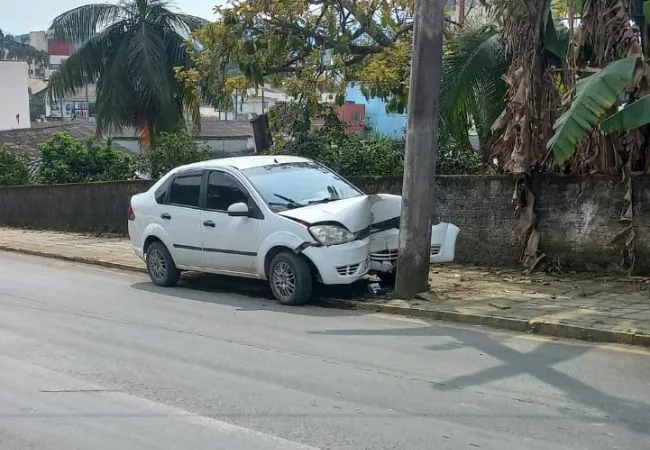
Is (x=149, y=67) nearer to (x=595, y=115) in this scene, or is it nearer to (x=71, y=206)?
(x=71, y=206)

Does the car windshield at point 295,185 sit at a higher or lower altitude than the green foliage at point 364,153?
lower

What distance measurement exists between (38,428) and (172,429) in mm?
963

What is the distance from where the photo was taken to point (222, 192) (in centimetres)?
1103

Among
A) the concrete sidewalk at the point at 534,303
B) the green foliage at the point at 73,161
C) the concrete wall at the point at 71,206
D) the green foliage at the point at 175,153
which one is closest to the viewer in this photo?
the concrete sidewalk at the point at 534,303

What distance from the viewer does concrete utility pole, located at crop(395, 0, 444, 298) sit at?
985 centimetres

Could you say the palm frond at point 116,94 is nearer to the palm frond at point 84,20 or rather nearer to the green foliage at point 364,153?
the palm frond at point 84,20

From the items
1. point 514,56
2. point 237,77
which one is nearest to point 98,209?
point 237,77

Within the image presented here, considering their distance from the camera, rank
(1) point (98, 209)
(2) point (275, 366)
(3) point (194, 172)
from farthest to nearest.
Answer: (1) point (98, 209) → (3) point (194, 172) → (2) point (275, 366)

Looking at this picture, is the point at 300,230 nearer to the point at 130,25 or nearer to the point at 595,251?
the point at 595,251

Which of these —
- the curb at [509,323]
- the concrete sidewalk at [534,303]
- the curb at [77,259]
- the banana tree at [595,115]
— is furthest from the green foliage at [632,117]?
the curb at [77,259]

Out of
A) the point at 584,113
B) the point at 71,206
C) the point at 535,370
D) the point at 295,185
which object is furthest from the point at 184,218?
the point at 71,206

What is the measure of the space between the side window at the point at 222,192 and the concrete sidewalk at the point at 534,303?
1851 millimetres

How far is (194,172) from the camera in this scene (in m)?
11.5

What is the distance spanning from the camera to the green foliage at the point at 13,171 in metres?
25.5
